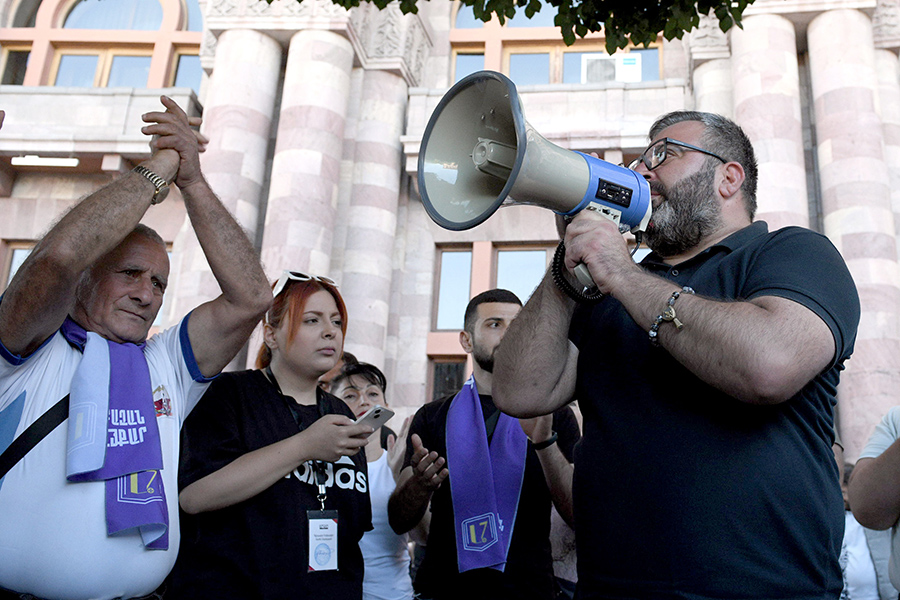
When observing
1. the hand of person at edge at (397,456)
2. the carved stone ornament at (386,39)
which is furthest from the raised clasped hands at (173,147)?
the carved stone ornament at (386,39)

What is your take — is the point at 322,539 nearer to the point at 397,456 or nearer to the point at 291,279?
the point at 291,279

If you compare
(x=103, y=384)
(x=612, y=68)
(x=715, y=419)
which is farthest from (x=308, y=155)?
(x=715, y=419)

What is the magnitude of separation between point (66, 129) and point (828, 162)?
11.3 m

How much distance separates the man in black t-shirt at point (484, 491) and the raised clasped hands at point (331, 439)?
0.48 meters

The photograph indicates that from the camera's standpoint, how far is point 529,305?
231cm

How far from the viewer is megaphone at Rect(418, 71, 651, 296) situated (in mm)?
2062

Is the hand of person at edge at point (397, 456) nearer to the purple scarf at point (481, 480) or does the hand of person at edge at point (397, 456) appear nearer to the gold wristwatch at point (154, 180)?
the purple scarf at point (481, 480)

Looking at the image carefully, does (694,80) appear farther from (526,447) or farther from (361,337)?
(526,447)

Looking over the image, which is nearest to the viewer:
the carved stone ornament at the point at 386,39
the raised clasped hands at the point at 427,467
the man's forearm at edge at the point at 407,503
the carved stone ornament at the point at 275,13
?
the raised clasped hands at the point at 427,467

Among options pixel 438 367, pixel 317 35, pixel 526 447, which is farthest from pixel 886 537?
pixel 317 35

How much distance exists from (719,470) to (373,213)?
34.4 feet

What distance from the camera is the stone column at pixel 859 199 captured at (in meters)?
9.12

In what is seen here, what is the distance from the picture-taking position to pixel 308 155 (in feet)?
36.0

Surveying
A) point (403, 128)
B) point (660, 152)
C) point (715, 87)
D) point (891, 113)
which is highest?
point (715, 87)
